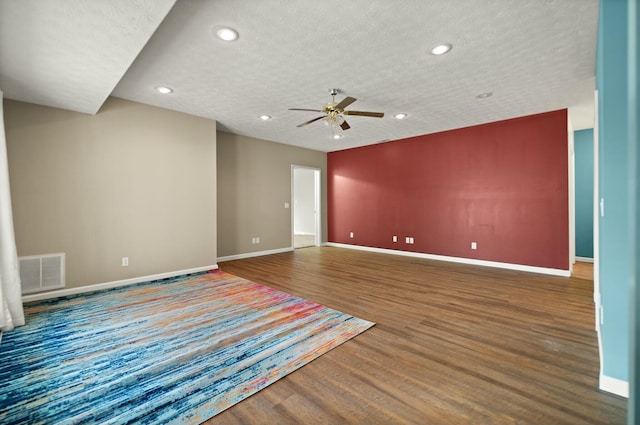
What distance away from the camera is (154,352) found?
2271 mm

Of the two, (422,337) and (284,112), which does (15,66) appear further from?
(422,337)

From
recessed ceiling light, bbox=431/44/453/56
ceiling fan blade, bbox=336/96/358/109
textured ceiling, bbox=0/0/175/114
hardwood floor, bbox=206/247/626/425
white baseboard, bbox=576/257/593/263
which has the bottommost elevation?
hardwood floor, bbox=206/247/626/425

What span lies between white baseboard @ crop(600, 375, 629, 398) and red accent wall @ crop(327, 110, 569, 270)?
11.5 ft

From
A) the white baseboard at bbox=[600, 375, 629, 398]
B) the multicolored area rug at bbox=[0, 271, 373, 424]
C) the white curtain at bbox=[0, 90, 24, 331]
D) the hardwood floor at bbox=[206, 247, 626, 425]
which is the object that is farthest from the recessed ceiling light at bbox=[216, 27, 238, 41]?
the white baseboard at bbox=[600, 375, 629, 398]

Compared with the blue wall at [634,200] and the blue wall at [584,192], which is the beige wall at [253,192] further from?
the blue wall at [584,192]

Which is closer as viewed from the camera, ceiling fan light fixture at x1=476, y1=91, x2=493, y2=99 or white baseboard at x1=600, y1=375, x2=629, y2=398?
white baseboard at x1=600, y1=375, x2=629, y2=398

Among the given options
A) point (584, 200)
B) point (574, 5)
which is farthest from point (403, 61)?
point (584, 200)

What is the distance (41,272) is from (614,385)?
553cm

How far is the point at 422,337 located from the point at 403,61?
107 inches

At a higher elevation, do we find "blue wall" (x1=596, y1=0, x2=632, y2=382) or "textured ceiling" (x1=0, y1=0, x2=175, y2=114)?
"textured ceiling" (x1=0, y1=0, x2=175, y2=114)

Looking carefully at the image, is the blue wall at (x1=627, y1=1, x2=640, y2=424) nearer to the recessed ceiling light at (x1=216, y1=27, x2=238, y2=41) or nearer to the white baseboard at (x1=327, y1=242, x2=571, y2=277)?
the recessed ceiling light at (x1=216, y1=27, x2=238, y2=41)

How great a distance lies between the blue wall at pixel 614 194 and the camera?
1.58m

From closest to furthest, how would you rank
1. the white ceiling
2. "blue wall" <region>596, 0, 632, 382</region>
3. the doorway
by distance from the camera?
1. "blue wall" <region>596, 0, 632, 382</region>
2. the white ceiling
3. the doorway

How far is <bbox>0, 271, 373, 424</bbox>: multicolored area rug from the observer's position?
1685 mm
